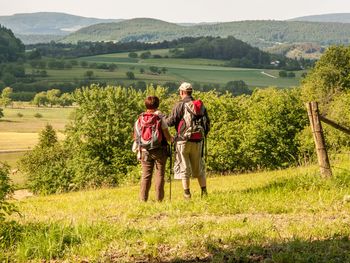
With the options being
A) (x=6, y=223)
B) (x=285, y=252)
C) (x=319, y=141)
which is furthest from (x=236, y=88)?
(x=285, y=252)

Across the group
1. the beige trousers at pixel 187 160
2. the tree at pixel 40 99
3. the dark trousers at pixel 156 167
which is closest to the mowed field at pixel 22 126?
the tree at pixel 40 99

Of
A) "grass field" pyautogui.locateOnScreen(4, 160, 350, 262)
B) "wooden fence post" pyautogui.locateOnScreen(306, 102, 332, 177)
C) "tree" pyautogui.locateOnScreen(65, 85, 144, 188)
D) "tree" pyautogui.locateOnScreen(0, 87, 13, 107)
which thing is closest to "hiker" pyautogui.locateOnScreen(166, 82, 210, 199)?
"grass field" pyautogui.locateOnScreen(4, 160, 350, 262)

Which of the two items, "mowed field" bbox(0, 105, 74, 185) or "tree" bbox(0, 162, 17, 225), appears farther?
"mowed field" bbox(0, 105, 74, 185)

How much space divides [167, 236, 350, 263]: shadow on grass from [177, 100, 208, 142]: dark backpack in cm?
415

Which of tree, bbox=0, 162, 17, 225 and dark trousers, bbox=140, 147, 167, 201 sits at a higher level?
tree, bbox=0, 162, 17, 225

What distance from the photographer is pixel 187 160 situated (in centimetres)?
1127

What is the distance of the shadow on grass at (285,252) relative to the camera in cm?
635

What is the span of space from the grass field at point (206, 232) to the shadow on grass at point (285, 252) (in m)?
0.01

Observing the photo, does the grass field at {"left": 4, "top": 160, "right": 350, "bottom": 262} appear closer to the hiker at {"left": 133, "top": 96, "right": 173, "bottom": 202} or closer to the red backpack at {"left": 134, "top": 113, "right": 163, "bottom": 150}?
the hiker at {"left": 133, "top": 96, "right": 173, "bottom": 202}

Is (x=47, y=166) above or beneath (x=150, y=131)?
beneath

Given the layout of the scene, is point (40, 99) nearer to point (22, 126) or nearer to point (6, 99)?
point (6, 99)

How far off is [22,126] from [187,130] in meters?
119

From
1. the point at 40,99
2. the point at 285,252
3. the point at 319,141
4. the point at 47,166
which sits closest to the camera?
the point at 285,252

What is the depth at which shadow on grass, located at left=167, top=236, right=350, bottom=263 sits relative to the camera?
6.35 m
